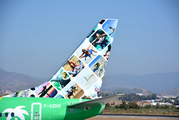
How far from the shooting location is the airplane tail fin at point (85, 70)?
17.4 metres

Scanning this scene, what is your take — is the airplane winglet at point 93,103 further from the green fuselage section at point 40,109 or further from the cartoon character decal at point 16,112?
the cartoon character decal at point 16,112

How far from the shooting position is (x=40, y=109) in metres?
16.5

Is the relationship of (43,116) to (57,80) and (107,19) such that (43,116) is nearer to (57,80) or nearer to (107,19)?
(57,80)

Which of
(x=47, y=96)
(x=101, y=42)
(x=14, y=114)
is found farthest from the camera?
(x=101, y=42)

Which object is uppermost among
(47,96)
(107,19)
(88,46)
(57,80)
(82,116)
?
(107,19)

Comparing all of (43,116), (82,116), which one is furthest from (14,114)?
(82,116)

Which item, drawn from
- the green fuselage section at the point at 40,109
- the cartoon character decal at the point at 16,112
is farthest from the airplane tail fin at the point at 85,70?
the cartoon character decal at the point at 16,112

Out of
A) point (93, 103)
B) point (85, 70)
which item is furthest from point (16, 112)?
point (85, 70)

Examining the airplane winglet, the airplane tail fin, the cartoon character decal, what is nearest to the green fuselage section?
the cartoon character decal

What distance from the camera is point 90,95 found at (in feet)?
58.7

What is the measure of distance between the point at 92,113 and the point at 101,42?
5.35 meters

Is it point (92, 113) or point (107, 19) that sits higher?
point (107, 19)

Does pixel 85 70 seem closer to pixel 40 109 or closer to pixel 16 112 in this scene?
pixel 40 109

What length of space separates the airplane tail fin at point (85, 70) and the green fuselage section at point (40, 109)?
55 centimetres
